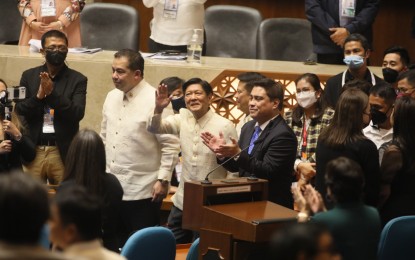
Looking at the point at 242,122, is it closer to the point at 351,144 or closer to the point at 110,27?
the point at 351,144

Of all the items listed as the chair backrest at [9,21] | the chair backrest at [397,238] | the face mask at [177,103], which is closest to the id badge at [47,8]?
the chair backrest at [9,21]

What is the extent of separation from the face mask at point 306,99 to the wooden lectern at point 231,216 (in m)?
1.45

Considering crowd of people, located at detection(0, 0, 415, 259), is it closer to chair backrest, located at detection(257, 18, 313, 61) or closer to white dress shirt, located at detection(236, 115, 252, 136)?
white dress shirt, located at detection(236, 115, 252, 136)

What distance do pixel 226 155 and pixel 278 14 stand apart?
17.3 ft

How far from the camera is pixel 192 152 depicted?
18.8 feet

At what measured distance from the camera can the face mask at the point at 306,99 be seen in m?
6.14

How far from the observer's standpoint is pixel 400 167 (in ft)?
16.2

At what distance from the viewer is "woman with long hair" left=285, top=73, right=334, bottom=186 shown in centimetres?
605

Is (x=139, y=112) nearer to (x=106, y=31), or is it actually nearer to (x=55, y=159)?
(x=55, y=159)

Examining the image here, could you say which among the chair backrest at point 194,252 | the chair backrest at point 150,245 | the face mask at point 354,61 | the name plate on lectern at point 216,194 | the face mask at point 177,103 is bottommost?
the chair backrest at point 194,252

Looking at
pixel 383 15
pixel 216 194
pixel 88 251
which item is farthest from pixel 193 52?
pixel 88 251

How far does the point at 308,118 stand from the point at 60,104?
5.18 feet

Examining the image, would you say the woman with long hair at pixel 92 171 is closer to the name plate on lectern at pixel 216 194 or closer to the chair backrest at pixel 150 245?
the chair backrest at pixel 150 245

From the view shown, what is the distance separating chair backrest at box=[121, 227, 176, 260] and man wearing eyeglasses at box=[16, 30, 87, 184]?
1802mm
